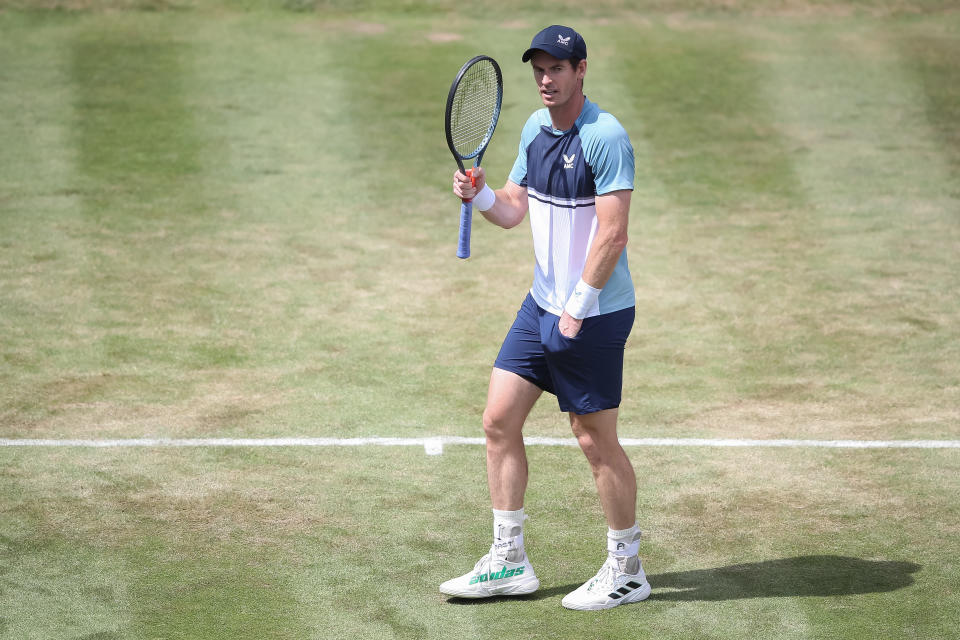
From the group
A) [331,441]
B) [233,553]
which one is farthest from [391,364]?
[233,553]

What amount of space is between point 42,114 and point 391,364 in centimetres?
689

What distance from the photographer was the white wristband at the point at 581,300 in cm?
599

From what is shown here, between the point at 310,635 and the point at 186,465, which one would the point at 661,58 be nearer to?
the point at 186,465

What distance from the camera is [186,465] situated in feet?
25.6

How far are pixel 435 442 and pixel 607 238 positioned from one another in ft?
8.92

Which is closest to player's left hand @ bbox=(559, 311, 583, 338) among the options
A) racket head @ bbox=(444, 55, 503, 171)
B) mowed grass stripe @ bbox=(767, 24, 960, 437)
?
racket head @ bbox=(444, 55, 503, 171)

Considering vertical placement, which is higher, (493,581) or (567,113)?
(567,113)

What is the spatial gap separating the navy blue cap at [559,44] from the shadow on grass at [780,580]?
2620 millimetres

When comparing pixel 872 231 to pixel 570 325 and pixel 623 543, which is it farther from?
pixel 570 325

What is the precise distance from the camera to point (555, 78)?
19.7ft

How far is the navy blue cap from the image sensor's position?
5.96m

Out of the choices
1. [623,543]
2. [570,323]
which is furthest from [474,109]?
[623,543]

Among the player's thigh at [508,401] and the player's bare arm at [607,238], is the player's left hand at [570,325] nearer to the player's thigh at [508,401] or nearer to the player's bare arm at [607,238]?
the player's bare arm at [607,238]

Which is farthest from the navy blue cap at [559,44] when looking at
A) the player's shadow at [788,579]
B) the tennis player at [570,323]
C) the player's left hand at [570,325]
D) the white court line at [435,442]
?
the white court line at [435,442]
